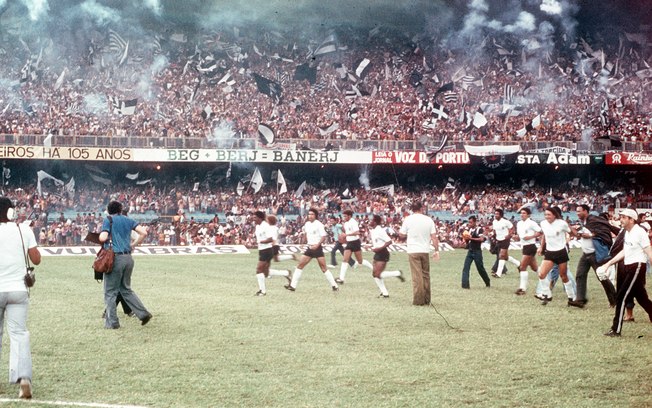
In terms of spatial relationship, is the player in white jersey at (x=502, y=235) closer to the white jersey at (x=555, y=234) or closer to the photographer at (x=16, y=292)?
the white jersey at (x=555, y=234)

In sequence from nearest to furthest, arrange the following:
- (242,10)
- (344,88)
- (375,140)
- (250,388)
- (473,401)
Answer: (473,401) < (250,388) < (375,140) < (344,88) < (242,10)

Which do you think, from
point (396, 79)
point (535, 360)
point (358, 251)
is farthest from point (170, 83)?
point (535, 360)

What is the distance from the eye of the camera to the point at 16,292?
7391 mm

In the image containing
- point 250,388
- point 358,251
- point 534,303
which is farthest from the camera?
point 358,251

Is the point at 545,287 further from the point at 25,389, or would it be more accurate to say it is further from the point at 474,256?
the point at 25,389

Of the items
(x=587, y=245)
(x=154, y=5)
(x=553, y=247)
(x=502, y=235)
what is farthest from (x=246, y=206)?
(x=587, y=245)

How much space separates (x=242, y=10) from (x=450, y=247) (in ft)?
97.5

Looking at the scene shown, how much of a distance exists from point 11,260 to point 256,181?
36.0 metres

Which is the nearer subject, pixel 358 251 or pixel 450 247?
pixel 358 251

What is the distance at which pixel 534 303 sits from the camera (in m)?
14.9

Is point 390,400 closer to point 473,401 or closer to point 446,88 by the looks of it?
point 473,401

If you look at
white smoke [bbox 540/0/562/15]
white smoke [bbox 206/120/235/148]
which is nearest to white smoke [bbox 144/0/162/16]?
white smoke [bbox 206/120/235/148]

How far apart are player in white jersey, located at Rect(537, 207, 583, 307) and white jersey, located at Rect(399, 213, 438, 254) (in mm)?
2159

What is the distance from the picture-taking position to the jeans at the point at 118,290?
11.4 meters
